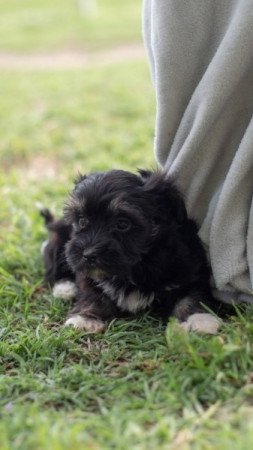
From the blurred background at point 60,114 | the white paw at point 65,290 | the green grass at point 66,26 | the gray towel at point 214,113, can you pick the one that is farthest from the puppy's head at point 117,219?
the green grass at point 66,26

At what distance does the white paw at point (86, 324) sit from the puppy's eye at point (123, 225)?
22.4 inches

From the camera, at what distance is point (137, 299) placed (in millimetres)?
3836

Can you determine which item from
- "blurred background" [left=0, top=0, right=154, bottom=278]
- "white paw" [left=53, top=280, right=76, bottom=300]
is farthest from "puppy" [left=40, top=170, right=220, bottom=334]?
"blurred background" [left=0, top=0, right=154, bottom=278]

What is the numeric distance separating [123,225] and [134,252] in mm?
158

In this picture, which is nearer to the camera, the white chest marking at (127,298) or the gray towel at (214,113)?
the gray towel at (214,113)

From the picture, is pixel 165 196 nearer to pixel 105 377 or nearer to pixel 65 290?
pixel 65 290

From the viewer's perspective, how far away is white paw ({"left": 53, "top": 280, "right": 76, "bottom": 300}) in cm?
433

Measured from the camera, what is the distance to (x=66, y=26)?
17828 millimetres

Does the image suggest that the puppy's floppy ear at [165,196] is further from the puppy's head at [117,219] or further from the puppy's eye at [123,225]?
the puppy's eye at [123,225]

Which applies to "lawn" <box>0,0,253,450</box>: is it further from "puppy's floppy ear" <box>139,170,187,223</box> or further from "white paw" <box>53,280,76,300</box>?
"puppy's floppy ear" <box>139,170,187,223</box>

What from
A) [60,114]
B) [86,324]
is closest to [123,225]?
[86,324]

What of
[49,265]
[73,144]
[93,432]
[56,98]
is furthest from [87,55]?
[93,432]

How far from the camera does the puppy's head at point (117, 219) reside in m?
3.63

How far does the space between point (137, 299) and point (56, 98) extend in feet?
22.6
